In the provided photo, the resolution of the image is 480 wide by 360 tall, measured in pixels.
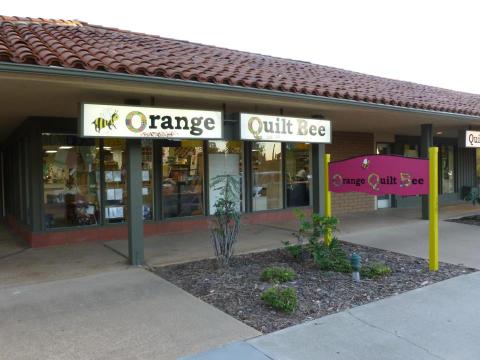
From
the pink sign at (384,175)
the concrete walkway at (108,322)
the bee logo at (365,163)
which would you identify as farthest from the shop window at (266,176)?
the concrete walkway at (108,322)

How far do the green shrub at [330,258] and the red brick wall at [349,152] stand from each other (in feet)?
21.1

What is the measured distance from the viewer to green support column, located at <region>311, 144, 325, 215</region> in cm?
866

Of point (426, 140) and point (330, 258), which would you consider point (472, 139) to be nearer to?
point (426, 140)

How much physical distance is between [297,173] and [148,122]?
6765 mm

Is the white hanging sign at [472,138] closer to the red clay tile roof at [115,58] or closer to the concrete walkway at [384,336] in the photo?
the red clay tile roof at [115,58]

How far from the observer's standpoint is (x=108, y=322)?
4336mm

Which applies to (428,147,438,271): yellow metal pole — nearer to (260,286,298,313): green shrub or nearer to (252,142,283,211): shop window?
(260,286,298,313): green shrub

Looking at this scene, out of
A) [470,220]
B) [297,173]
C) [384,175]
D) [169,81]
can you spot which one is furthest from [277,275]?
[470,220]

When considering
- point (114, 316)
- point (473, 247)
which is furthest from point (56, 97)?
point (473, 247)

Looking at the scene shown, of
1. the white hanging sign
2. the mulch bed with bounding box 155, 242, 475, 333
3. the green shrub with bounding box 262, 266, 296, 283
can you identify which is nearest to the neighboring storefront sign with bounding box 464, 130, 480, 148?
the white hanging sign

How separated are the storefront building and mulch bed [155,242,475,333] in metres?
1.52

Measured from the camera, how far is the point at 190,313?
459 centimetres

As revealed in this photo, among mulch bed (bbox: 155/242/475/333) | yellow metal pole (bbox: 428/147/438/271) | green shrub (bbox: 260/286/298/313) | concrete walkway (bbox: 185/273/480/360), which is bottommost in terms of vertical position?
concrete walkway (bbox: 185/273/480/360)

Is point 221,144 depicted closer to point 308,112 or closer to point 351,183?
point 308,112
